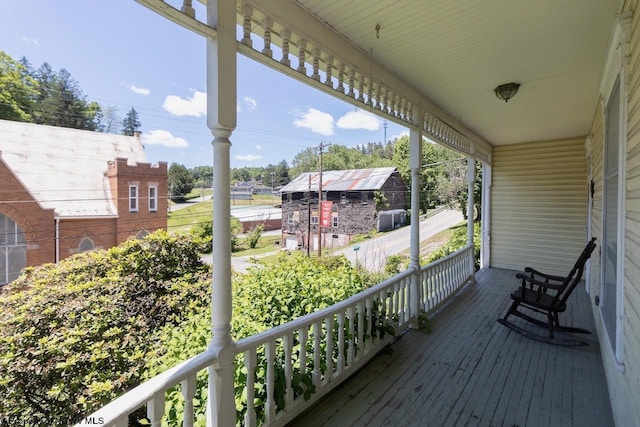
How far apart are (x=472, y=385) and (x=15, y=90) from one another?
6416mm

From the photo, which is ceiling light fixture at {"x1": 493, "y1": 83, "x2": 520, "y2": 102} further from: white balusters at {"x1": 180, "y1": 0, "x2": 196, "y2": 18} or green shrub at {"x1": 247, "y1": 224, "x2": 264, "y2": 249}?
green shrub at {"x1": 247, "y1": 224, "x2": 264, "y2": 249}

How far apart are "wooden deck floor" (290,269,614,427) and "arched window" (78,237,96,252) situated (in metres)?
5.16

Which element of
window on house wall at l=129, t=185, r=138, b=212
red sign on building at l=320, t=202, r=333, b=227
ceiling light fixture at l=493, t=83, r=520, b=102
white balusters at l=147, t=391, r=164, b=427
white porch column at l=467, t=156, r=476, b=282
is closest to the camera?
white balusters at l=147, t=391, r=164, b=427

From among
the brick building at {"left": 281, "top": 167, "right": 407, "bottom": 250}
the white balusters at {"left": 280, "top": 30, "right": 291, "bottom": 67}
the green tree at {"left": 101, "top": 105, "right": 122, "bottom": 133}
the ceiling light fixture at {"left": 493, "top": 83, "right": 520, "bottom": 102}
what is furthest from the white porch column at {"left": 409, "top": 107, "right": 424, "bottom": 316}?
the brick building at {"left": 281, "top": 167, "right": 407, "bottom": 250}

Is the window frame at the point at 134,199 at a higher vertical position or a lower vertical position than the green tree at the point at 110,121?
lower

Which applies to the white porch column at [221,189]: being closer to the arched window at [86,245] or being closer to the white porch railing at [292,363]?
the white porch railing at [292,363]

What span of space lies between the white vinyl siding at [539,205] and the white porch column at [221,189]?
6804mm

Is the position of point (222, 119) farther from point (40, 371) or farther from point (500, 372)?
point (40, 371)

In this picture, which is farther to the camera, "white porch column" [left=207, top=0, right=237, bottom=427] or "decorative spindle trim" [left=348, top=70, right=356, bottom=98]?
"decorative spindle trim" [left=348, top=70, right=356, bottom=98]

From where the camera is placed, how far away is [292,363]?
2102 mm

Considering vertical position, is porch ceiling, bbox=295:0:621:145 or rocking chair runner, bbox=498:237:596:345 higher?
porch ceiling, bbox=295:0:621:145

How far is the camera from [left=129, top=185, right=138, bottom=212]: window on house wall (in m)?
5.85

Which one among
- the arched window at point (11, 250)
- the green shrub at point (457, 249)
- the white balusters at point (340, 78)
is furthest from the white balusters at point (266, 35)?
the green shrub at point (457, 249)

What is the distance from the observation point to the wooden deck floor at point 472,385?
209 cm
